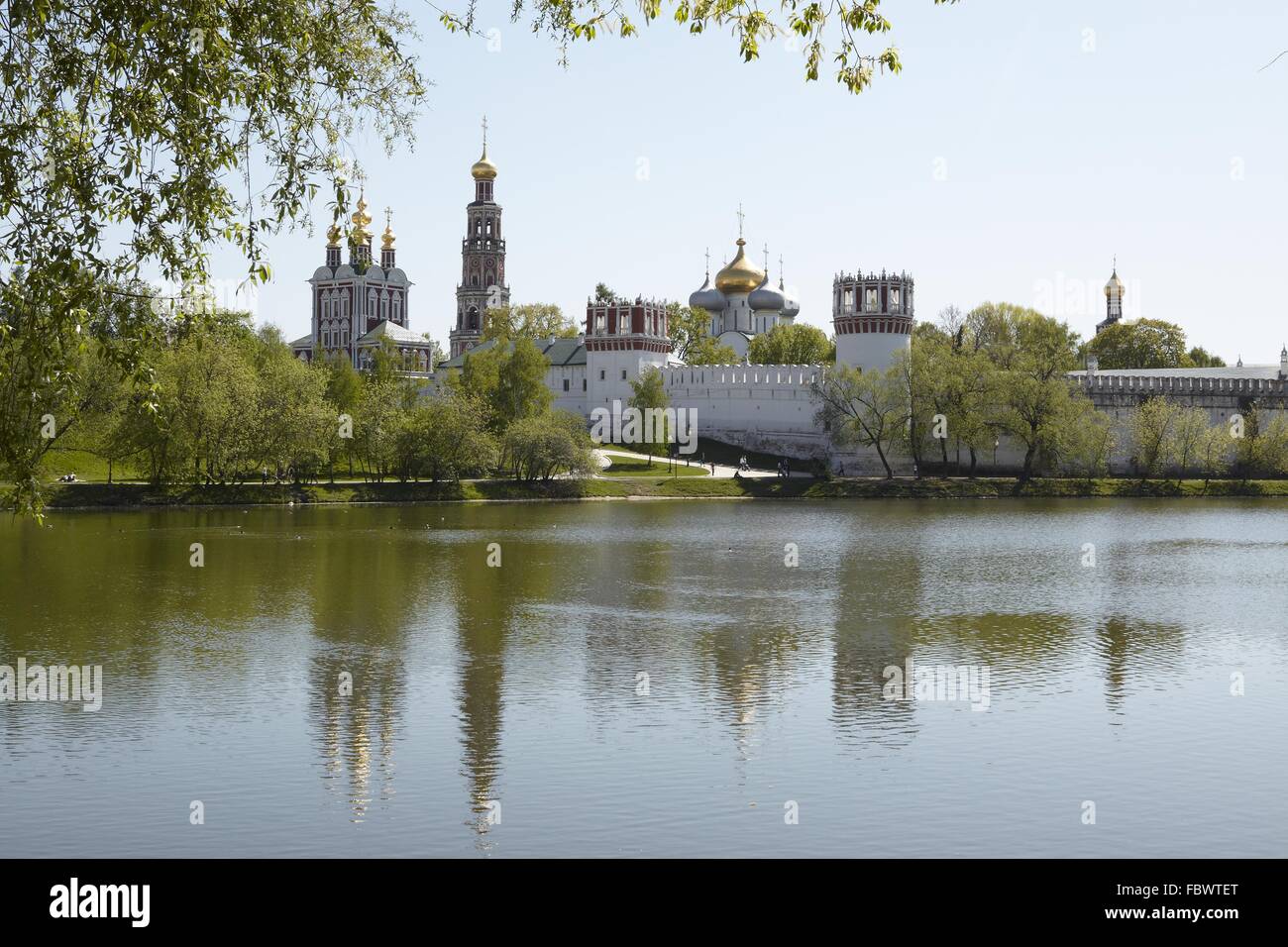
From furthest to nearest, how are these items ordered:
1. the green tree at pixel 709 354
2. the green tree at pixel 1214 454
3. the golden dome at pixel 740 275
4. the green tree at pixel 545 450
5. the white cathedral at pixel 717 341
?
the golden dome at pixel 740 275 < the green tree at pixel 709 354 < the white cathedral at pixel 717 341 < the green tree at pixel 1214 454 < the green tree at pixel 545 450

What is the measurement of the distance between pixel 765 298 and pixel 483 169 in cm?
2383

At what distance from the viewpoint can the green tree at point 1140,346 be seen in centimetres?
9875

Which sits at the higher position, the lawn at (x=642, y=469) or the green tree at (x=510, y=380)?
the green tree at (x=510, y=380)

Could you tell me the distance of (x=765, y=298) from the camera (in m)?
109

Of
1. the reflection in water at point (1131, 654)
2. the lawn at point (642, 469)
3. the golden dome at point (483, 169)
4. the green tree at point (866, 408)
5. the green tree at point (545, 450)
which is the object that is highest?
the golden dome at point (483, 169)

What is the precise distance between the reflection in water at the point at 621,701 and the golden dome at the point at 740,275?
74.8 meters

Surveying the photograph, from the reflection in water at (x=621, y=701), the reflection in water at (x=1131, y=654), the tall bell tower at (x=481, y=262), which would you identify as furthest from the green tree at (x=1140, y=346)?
the reflection in water at (x=1131, y=654)

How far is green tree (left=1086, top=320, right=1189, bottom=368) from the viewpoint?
3888 inches

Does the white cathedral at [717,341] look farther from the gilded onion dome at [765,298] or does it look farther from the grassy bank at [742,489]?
the grassy bank at [742,489]

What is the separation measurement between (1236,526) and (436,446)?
3074 centimetres

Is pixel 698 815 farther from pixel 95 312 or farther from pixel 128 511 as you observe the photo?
pixel 128 511

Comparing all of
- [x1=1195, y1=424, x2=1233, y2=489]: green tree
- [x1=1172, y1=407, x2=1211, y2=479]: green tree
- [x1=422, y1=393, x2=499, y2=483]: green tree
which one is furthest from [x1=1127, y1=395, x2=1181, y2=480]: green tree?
[x1=422, y1=393, x2=499, y2=483]: green tree
